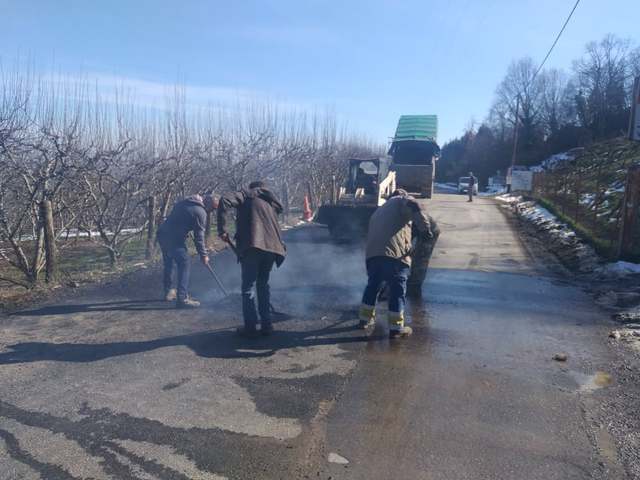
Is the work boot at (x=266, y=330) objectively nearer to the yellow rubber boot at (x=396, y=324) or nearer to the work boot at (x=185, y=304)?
the yellow rubber boot at (x=396, y=324)

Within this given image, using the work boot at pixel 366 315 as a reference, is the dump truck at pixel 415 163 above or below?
above

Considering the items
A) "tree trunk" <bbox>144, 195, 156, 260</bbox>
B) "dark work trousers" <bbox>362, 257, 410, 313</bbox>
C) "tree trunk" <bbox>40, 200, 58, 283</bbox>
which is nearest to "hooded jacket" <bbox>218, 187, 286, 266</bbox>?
"dark work trousers" <bbox>362, 257, 410, 313</bbox>

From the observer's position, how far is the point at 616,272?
8.55m

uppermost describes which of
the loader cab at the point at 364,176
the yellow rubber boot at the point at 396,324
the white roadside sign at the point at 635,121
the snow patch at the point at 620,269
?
the white roadside sign at the point at 635,121

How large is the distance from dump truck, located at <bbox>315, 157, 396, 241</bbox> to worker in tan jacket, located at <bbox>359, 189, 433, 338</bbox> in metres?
6.95

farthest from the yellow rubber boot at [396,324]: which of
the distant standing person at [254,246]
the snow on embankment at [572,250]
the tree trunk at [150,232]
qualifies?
the tree trunk at [150,232]

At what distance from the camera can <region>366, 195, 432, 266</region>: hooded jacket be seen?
5.38 meters

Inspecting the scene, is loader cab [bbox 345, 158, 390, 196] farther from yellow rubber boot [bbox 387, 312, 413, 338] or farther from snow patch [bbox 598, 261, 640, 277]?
yellow rubber boot [bbox 387, 312, 413, 338]

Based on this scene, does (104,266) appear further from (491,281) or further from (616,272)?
(616,272)

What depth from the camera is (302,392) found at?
12.9ft

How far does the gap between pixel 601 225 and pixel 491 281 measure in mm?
5346

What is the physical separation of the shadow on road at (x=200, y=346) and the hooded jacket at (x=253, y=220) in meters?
0.86

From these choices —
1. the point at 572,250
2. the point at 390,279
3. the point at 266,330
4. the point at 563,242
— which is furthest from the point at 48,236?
the point at 563,242

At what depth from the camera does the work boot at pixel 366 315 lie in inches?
217
